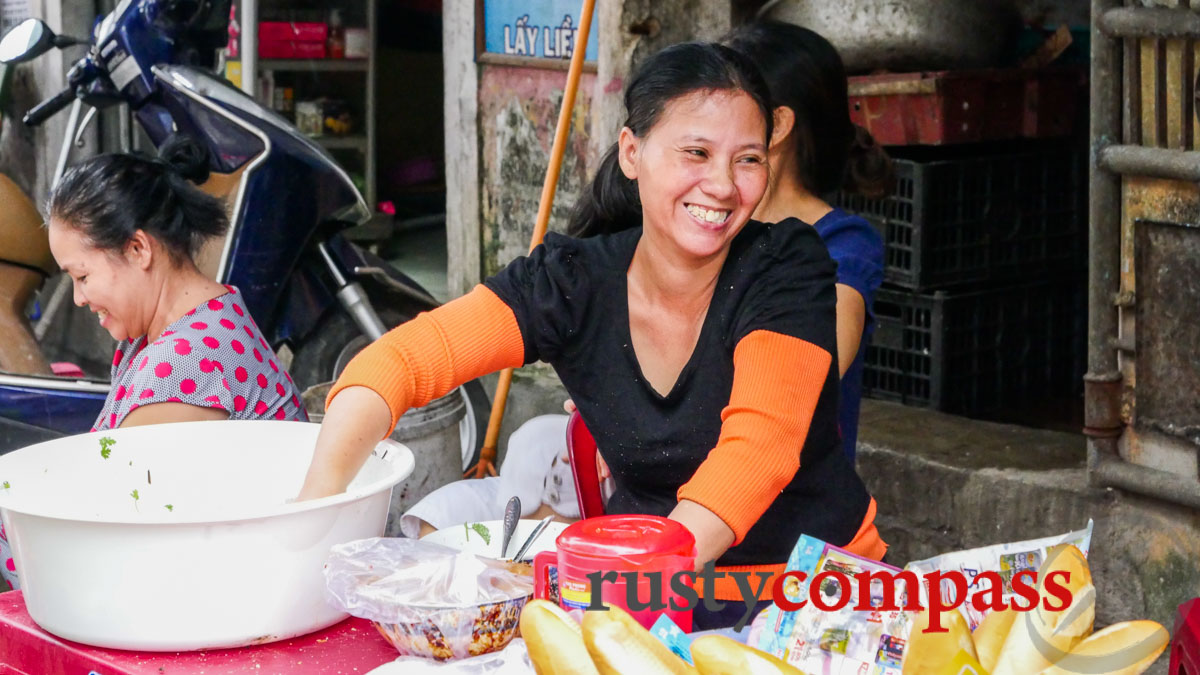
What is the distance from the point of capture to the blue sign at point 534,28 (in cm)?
451

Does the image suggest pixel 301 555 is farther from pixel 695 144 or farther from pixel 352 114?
pixel 352 114

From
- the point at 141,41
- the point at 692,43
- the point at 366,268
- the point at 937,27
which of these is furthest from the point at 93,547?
the point at 937,27

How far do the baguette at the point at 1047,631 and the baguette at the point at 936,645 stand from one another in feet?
0.15

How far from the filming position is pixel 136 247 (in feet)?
8.61

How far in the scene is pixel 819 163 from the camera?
108 inches

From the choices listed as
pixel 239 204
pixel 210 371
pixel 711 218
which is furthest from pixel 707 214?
pixel 239 204

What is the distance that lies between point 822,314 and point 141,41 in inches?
105

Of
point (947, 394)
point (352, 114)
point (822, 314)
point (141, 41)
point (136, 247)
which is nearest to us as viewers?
point (822, 314)

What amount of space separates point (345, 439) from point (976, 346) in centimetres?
288

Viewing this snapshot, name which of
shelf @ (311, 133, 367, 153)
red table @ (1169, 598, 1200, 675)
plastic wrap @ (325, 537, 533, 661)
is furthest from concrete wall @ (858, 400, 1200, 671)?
shelf @ (311, 133, 367, 153)

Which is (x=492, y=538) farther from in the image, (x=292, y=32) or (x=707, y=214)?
(x=292, y=32)

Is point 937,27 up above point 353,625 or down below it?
above

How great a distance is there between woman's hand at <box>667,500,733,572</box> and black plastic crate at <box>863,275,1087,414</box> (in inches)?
101

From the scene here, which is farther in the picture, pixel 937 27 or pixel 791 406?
pixel 937 27
